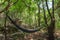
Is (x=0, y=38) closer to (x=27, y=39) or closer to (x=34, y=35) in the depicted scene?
(x=27, y=39)

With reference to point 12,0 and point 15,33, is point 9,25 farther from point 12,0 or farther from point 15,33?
point 12,0

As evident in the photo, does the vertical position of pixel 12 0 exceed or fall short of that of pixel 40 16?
it exceeds it

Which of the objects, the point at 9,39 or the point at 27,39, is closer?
the point at 9,39

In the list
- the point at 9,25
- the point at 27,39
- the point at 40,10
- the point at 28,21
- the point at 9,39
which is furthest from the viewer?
the point at 28,21

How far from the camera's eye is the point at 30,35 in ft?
17.0

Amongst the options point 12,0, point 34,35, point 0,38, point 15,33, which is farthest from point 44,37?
point 12,0

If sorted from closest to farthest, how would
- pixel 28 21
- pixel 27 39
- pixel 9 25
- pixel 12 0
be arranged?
pixel 12 0
pixel 27 39
pixel 9 25
pixel 28 21

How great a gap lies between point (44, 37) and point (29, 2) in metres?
1.05

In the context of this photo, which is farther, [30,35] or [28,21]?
[28,21]

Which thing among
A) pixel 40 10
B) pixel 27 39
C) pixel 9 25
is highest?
pixel 40 10

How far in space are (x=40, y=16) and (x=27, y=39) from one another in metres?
1.48

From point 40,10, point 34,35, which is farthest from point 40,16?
point 34,35

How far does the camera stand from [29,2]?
4902mm

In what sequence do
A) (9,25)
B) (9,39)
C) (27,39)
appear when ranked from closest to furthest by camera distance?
(9,39), (27,39), (9,25)
